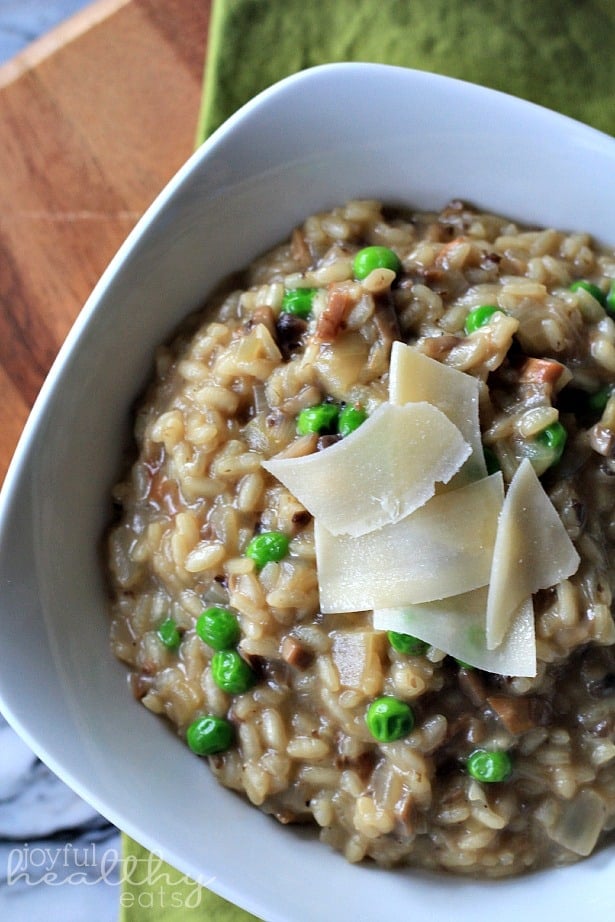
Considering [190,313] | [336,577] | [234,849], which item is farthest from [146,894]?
[190,313]

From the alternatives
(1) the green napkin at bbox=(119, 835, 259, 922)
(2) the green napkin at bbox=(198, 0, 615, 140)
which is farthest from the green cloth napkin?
(1) the green napkin at bbox=(119, 835, 259, 922)

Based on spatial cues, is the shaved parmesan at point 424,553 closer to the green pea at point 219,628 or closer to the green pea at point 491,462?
the green pea at point 491,462

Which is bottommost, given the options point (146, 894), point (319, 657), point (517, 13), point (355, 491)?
point (146, 894)

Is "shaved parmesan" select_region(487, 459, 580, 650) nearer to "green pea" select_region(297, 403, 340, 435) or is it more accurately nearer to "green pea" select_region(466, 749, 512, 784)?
"green pea" select_region(466, 749, 512, 784)

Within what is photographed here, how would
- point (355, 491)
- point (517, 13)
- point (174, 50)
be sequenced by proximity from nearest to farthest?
point (355, 491) → point (517, 13) → point (174, 50)

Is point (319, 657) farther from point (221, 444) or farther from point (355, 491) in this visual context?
point (221, 444)

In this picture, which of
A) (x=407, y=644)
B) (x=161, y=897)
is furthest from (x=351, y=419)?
(x=161, y=897)
